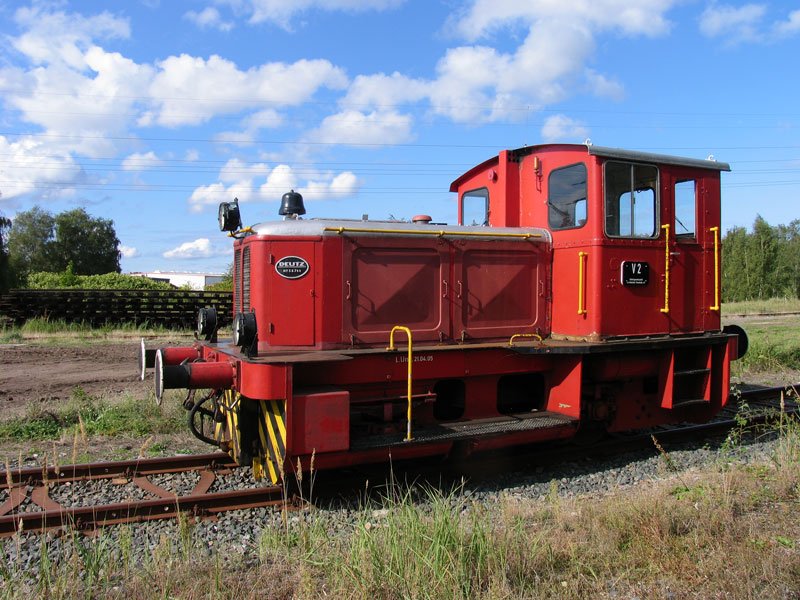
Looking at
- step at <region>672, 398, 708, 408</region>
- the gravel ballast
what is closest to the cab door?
step at <region>672, 398, 708, 408</region>

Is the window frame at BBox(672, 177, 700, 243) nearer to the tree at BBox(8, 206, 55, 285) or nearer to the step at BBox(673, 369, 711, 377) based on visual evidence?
the step at BBox(673, 369, 711, 377)

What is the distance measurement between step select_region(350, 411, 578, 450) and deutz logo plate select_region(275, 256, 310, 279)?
166 cm

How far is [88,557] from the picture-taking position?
353cm

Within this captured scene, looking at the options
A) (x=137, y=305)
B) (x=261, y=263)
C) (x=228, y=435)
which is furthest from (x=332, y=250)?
(x=137, y=305)

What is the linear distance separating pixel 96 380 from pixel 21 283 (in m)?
17.1

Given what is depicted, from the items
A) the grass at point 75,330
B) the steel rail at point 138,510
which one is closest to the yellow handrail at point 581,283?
the steel rail at point 138,510

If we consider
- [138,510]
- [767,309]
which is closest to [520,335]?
[138,510]

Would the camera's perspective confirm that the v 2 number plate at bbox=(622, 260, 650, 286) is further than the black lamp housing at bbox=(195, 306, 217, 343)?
No

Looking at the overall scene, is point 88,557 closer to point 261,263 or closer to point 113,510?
point 113,510

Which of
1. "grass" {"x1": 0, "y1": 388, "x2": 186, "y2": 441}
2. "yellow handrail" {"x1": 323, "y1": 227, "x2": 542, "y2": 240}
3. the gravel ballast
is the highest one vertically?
"yellow handrail" {"x1": 323, "y1": 227, "x2": 542, "y2": 240}

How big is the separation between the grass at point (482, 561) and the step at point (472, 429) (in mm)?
1187

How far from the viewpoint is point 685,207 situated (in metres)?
7.30

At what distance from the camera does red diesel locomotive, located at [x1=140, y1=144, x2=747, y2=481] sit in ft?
18.6

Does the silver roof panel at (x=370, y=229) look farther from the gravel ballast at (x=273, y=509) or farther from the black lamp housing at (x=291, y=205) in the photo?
the gravel ballast at (x=273, y=509)
